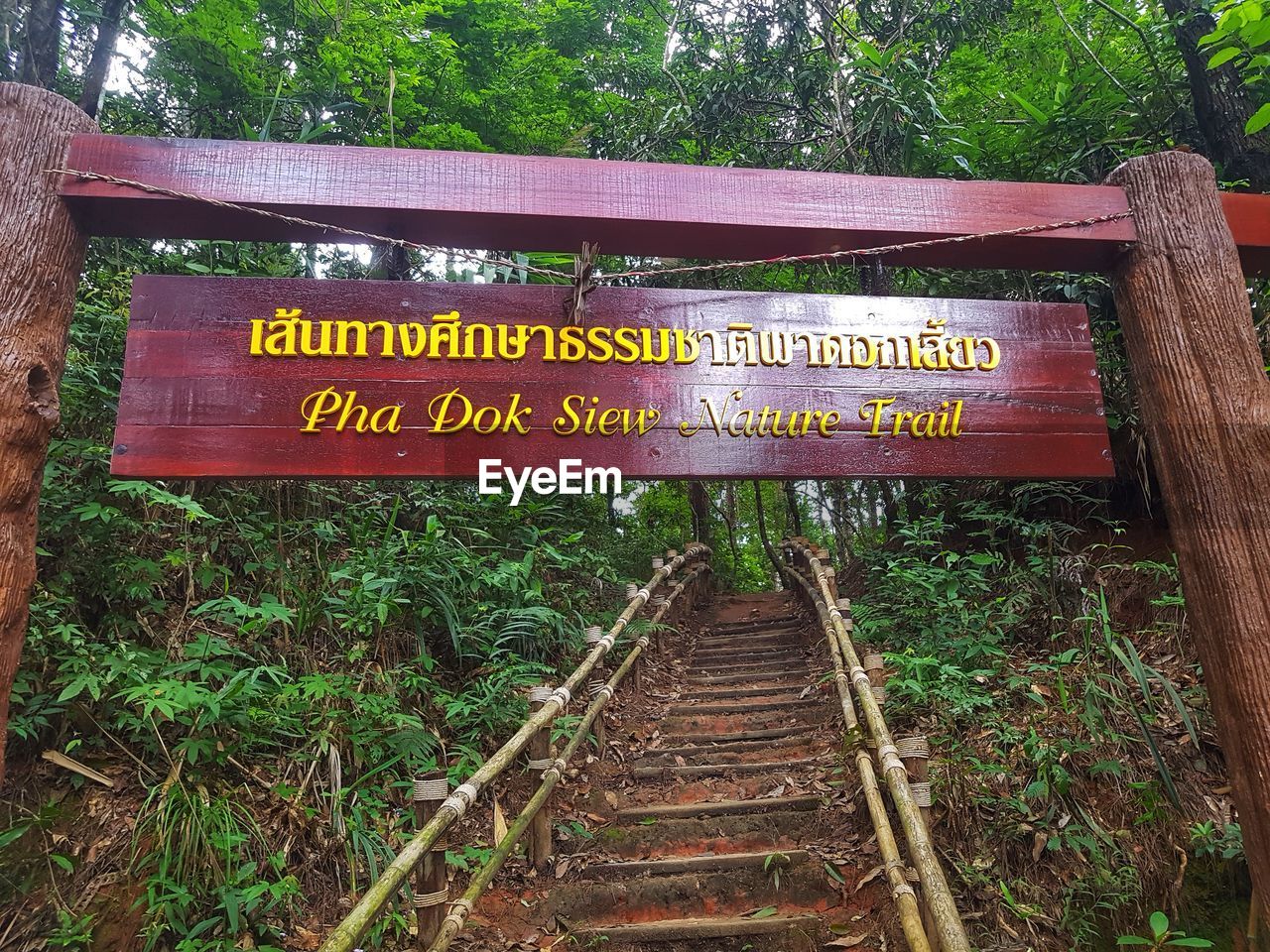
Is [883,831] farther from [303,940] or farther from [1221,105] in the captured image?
[1221,105]

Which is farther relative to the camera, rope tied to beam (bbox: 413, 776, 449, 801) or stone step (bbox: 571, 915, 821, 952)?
stone step (bbox: 571, 915, 821, 952)

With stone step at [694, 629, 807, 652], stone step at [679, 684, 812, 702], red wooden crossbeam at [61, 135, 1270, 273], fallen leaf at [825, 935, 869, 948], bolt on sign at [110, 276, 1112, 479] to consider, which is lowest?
fallen leaf at [825, 935, 869, 948]

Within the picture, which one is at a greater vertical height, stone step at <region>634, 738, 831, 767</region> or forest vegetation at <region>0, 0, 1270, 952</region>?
forest vegetation at <region>0, 0, 1270, 952</region>

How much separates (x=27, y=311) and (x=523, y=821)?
2.80 metres

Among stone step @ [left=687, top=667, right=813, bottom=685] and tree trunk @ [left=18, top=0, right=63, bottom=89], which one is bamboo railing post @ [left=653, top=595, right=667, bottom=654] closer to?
stone step @ [left=687, top=667, right=813, bottom=685]

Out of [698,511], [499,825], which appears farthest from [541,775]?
[698,511]

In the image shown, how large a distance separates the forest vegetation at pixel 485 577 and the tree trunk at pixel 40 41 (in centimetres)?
2

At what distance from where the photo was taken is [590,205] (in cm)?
244

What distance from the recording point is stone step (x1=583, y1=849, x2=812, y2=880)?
142 inches

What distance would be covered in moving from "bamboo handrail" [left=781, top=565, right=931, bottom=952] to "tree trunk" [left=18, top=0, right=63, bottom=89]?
6.11 meters

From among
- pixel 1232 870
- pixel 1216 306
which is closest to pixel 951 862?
pixel 1232 870

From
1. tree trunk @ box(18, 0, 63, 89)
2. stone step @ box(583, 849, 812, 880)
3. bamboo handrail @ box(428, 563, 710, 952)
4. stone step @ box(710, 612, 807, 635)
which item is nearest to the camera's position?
bamboo handrail @ box(428, 563, 710, 952)

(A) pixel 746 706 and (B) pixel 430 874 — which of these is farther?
(A) pixel 746 706

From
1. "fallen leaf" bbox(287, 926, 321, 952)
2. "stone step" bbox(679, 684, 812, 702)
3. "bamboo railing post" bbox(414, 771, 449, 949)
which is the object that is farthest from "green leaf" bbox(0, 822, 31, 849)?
"stone step" bbox(679, 684, 812, 702)
